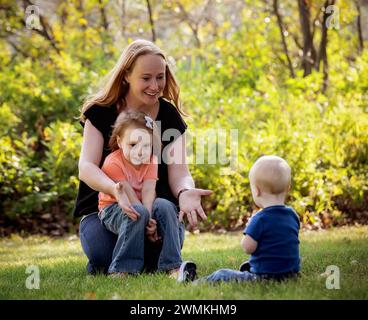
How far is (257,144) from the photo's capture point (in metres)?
7.03

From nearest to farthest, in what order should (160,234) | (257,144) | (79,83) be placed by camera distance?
(160,234)
(257,144)
(79,83)

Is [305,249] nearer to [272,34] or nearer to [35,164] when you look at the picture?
[35,164]

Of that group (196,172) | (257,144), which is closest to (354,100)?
(257,144)

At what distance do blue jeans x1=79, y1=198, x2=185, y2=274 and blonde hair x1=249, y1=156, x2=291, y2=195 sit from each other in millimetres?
744

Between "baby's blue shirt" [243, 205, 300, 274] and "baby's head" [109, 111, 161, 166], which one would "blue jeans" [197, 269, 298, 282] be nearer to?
"baby's blue shirt" [243, 205, 300, 274]

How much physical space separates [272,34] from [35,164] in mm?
5578

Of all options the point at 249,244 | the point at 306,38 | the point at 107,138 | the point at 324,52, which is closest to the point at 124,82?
the point at 107,138

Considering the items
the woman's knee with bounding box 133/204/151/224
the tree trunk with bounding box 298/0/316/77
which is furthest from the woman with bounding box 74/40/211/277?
the tree trunk with bounding box 298/0/316/77

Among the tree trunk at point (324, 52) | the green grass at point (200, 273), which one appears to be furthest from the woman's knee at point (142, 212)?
the tree trunk at point (324, 52)

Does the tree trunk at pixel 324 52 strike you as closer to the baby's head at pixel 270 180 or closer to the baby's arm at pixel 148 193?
the baby's arm at pixel 148 193

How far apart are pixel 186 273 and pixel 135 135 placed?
942mm

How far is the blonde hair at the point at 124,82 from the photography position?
409 centimetres

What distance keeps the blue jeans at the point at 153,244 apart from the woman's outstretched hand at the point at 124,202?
8.8 inches

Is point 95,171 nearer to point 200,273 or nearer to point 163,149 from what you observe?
point 163,149
